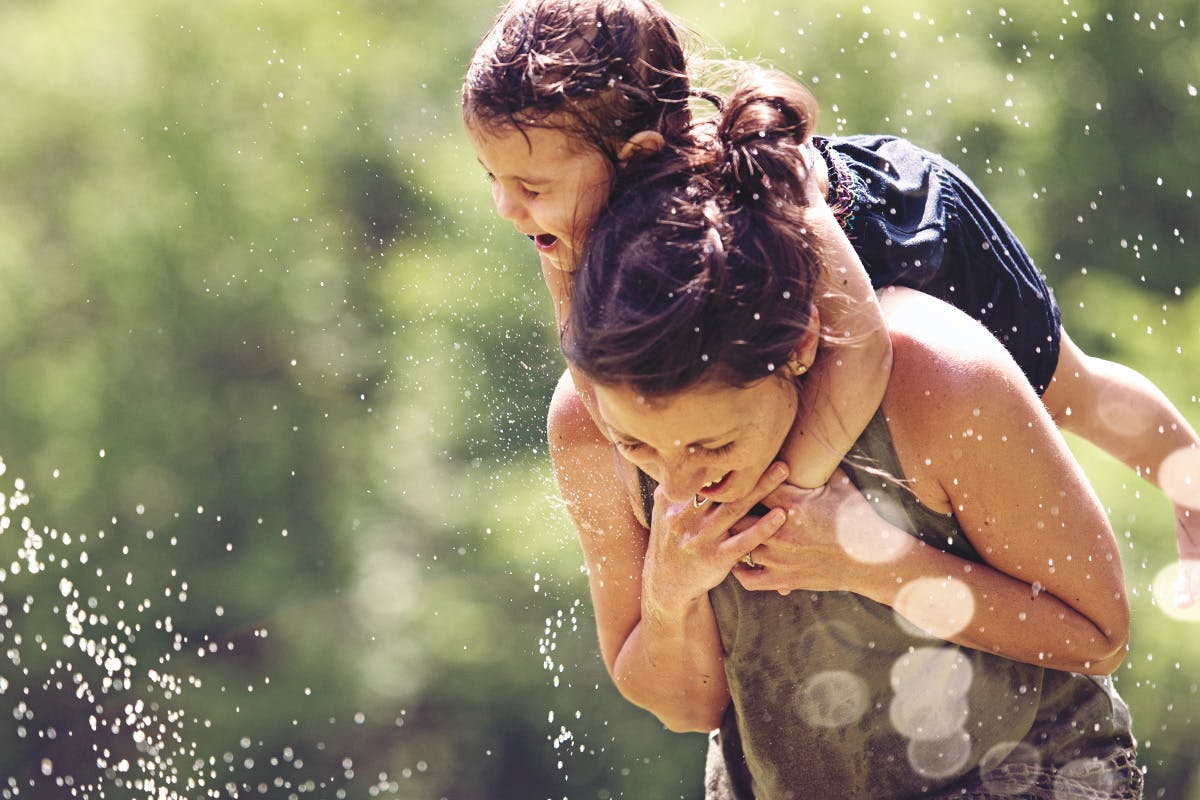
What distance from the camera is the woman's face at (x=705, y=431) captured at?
200 cm

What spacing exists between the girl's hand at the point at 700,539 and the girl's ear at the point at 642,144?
0.54 meters

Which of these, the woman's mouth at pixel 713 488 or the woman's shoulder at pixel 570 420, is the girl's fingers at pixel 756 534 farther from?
the woman's shoulder at pixel 570 420

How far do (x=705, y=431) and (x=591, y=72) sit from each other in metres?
0.65

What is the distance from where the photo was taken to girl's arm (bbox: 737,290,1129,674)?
207 centimetres

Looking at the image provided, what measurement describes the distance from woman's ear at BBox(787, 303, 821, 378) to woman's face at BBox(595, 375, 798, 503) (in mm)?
25

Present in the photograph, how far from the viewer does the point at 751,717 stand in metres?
2.47

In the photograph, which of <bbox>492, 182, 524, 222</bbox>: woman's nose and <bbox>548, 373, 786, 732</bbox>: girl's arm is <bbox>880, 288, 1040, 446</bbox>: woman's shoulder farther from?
<bbox>492, 182, 524, 222</bbox>: woman's nose

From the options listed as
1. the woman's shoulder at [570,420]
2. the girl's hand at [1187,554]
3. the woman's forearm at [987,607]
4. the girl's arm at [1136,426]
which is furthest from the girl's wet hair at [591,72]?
the girl's hand at [1187,554]

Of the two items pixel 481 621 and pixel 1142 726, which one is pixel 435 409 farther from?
pixel 1142 726

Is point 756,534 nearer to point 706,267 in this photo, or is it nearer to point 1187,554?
point 706,267

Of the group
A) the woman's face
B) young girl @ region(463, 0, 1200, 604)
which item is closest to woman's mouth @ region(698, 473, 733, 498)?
the woman's face

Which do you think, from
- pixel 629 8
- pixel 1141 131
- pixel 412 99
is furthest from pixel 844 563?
pixel 412 99

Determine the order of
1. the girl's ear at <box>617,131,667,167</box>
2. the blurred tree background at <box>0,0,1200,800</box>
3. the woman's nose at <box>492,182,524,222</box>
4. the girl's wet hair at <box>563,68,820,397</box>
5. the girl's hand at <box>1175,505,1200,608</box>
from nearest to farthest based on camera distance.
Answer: the girl's wet hair at <box>563,68,820,397</box> < the girl's ear at <box>617,131,667,167</box> < the woman's nose at <box>492,182,524,222</box> < the girl's hand at <box>1175,505,1200,608</box> < the blurred tree background at <box>0,0,1200,800</box>

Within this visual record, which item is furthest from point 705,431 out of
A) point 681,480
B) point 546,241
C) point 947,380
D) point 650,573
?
point 546,241
